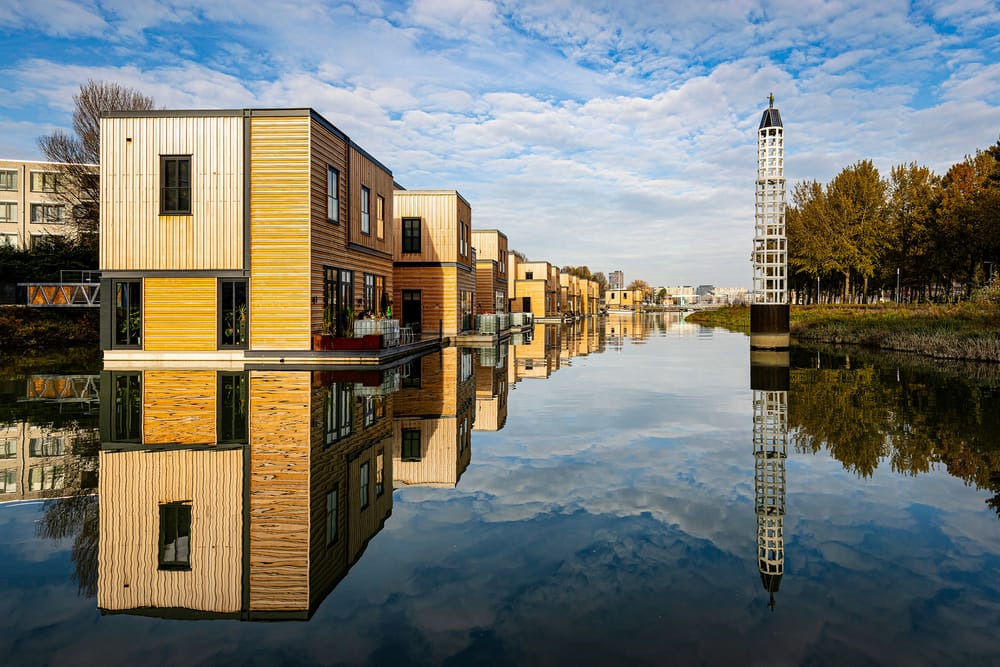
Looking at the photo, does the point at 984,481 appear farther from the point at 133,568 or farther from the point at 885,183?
the point at 885,183

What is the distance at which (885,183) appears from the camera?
53.6 metres

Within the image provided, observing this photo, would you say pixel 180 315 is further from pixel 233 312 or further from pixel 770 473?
pixel 770 473

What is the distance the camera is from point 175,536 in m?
5.38

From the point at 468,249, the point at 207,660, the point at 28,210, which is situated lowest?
the point at 207,660

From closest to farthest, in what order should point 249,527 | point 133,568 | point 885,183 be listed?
point 133,568
point 249,527
point 885,183

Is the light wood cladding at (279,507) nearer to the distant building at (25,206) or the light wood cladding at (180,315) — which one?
the light wood cladding at (180,315)

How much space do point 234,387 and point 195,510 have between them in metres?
9.02

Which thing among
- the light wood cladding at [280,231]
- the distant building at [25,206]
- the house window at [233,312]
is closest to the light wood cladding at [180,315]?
the house window at [233,312]

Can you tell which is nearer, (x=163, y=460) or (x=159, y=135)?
(x=163, y=460)

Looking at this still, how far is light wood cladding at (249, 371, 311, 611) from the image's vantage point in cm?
446

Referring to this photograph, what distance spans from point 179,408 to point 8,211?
58322mm

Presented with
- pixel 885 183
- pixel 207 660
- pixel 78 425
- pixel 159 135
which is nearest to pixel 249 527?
pixel 207 660

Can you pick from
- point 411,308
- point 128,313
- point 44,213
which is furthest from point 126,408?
point 44,213

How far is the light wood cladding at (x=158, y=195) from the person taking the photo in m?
20.6
